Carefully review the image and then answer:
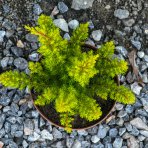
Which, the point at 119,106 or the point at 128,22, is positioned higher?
the point at 128,22

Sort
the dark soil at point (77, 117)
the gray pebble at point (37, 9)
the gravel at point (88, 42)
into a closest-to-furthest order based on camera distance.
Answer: the dark soil at point (77, 117) → the gravel at point (88, 42) → the gray pebble at point (37, 9)

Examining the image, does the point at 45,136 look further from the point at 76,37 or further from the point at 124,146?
the point at 76,37

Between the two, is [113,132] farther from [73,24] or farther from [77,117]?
[73,24]

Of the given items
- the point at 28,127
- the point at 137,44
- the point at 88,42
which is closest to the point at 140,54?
the point at 137,44

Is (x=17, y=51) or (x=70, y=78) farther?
(x=17, y=51)

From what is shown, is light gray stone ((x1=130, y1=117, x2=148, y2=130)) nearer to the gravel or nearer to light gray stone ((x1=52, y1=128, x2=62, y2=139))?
the gravel

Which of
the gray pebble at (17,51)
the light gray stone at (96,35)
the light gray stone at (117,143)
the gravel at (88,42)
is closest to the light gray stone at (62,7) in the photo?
the gravel at (88,42)

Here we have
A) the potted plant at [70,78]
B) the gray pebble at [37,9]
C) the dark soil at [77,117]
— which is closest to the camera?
the potted plant at [70,78]

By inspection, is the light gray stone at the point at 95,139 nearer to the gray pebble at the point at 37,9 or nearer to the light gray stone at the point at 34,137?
the light gray stone at the point at 34,137

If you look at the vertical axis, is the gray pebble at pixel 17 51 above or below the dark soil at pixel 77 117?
above

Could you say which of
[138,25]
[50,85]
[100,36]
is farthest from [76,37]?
[138,25]

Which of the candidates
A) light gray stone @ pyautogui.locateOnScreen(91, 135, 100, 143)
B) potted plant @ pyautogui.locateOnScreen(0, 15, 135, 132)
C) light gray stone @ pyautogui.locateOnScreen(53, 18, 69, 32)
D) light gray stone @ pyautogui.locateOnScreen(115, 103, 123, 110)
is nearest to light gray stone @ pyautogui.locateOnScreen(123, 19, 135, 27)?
light gray stone @ pyautogui.locateOnScreen(53, 18, 69, 32)
